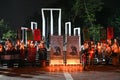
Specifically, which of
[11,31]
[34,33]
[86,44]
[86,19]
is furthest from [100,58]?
[11,31]

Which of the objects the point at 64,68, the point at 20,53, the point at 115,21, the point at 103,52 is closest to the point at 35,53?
the point at 20,53

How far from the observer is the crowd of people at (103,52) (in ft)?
85.1

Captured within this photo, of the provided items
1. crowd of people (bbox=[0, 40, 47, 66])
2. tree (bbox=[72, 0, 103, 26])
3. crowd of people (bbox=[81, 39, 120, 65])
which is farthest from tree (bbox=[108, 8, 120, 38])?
crowd of people (bbox=[0, 40, 47, 66])

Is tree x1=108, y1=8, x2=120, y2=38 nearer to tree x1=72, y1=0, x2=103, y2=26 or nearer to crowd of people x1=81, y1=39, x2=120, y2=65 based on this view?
tree x1=72, y1=0, x2=103, y2=26

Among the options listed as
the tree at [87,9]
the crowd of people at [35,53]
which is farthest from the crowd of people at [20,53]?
A: the tree at [87,9]

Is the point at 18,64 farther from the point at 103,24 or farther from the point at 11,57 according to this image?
the point at 103,24

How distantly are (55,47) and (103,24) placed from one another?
1884 inches

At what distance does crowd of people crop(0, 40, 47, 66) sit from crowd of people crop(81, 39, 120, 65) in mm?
2851

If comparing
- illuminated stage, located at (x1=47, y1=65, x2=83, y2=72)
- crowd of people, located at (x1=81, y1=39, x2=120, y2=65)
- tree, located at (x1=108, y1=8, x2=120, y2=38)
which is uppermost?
tree, located at (x1=108, y1=8, x2=120, y2=38)

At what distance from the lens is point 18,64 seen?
83.3 feet

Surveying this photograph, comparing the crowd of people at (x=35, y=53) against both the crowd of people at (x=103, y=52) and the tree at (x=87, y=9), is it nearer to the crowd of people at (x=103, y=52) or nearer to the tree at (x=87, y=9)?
the crowd of people at (x=103, y=52)

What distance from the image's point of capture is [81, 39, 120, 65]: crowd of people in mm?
25953

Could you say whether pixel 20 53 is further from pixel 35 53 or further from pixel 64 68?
pixel 64 68

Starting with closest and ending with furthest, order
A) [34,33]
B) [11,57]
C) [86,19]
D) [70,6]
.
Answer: [11,57] < [34,33] < [86,19] < [70,6]
